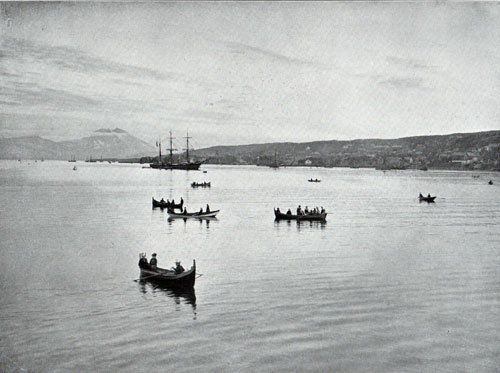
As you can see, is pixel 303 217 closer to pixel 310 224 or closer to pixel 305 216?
pixel 305 216

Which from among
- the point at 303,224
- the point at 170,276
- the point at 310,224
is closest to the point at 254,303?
the point at 170,276

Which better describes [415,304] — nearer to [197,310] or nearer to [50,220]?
[197,310]

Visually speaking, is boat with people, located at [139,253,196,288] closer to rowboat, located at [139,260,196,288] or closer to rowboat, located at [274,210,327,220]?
rowboat, located at [139,260,196,288]

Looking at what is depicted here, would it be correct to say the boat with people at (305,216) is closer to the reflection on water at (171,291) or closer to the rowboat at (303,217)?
the rowboat at (303,217)

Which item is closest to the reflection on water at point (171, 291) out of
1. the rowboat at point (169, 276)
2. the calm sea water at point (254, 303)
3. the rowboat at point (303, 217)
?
the calm sea water at point (254, 303)

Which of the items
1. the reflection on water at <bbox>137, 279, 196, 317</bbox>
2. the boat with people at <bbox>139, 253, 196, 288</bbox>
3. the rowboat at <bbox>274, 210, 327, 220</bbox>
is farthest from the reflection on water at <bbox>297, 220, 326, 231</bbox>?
the reflection on water at <bbox>137, 279, 196, 317</bbox>

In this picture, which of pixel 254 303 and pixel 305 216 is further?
pixel 305 216

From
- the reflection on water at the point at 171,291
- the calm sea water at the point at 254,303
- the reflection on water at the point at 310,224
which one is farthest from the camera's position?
the reflection on water at the point at 310,224
